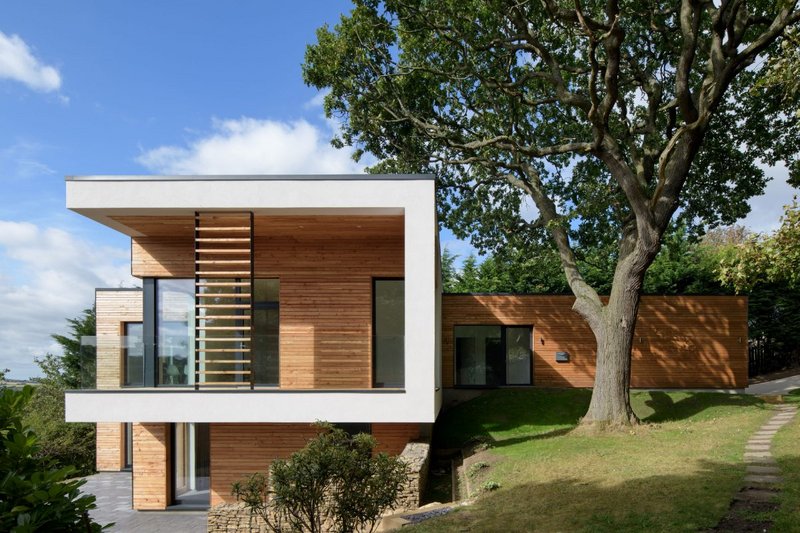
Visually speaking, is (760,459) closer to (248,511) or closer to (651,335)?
(248,511)

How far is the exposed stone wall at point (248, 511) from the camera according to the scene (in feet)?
31.8

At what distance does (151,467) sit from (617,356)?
11678 millimetres

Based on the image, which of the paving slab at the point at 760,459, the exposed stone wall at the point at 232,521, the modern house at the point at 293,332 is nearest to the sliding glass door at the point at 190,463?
the modern house at the point at 293,332

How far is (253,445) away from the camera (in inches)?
514

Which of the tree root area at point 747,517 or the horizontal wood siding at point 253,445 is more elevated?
the tree root area at point 747,517

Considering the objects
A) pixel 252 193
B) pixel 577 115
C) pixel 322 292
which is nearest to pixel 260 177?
pixel 252 193

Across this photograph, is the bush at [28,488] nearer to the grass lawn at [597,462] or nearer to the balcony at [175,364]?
the grass lawn at [597,462]

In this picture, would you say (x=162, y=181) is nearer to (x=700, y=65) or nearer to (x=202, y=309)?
(x=202, y=309)

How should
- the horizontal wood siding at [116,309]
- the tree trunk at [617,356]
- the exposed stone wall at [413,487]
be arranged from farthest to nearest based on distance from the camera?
the horizontal wood siding at [116,309] < the tree trunk at [617,356] < the exposed stone wall at [413,487]

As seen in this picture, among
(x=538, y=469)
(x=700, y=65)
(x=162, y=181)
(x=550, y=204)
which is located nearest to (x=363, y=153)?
(x=550, y=204)

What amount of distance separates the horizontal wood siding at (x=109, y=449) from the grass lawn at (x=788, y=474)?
18.3m

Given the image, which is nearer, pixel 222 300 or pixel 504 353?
pixel 222 300

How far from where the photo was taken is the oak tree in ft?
42.9

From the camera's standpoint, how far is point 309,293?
43.9 ft
